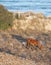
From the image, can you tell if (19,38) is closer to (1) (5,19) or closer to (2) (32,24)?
(1) (5,19)

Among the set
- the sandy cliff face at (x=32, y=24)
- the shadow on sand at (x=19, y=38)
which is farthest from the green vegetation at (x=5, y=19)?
the shadow on sand at (x=19, y=38)

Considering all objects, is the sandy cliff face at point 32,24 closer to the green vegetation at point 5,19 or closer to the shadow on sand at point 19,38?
the green vegetation at point 5,19

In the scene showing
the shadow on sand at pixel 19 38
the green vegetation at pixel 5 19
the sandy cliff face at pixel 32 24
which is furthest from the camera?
the sandy cliff face at pixel 32 24

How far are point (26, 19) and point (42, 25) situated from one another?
3.85ft

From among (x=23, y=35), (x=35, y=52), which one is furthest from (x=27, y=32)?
(x=35, y=52)

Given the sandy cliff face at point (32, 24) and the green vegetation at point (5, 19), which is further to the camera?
the sandy cliff face at point (32, 24)

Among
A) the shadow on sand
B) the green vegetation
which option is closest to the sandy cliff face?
the green vegetation

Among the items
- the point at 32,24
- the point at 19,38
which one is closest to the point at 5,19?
the point at 19,38

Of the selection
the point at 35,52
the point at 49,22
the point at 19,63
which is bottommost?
the point at 49,22

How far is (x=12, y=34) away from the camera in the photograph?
22922 mm

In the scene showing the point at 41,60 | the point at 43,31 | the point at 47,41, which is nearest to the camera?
the point at 41,60

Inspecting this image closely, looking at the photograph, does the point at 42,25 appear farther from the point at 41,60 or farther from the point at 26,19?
the point at 41,60

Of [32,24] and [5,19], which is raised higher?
[5,19]

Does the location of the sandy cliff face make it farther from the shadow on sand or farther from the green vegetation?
the shadow on sand
